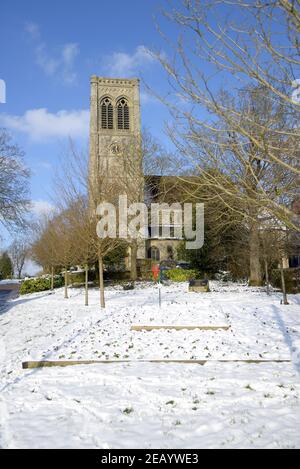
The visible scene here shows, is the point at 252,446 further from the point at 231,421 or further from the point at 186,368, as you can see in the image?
the point at 186,368

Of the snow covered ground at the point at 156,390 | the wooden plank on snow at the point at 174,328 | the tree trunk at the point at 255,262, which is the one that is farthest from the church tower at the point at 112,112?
the snow covered ground at the point at 156,390

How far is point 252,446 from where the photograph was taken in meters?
3.62

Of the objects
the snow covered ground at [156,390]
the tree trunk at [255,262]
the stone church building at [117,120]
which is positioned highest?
the stone church building at [117,120]

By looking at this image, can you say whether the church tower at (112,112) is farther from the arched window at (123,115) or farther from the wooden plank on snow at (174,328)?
the wooden plank on snow at (174,328)

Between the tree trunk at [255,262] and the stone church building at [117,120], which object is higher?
the stone church building at [117,120]

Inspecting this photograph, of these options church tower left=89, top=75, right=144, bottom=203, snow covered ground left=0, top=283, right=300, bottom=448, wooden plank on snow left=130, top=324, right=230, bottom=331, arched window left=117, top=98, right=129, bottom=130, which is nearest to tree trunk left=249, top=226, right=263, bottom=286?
snow covered ground left=0, top=283, right=300, bottom=448

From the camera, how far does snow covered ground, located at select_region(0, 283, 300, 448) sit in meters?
3.93

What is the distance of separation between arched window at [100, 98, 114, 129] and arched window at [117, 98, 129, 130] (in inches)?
36.7

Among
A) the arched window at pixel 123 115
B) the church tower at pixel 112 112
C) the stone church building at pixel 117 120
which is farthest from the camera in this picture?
the arched window at pixel 123 115

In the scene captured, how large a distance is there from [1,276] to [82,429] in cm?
5887

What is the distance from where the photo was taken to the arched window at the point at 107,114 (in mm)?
48062

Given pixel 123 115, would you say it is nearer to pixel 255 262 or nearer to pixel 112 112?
pixel 112 112

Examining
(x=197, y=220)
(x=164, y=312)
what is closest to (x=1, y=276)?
(x=197, y=220)

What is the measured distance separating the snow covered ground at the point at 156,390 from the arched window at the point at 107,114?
40.9 metres
